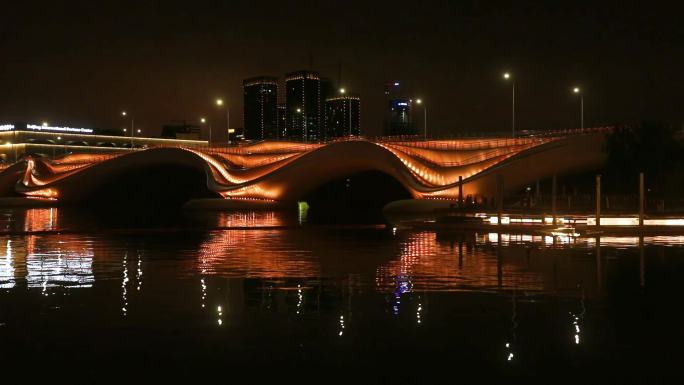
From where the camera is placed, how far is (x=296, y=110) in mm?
123938

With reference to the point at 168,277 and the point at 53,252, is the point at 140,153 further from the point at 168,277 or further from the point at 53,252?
the point at 168,277

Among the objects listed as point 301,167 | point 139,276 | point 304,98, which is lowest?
point 139,276

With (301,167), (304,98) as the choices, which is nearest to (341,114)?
(304,98)

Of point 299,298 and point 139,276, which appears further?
point 139,276

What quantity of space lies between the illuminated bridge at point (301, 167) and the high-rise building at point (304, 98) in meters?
32.5

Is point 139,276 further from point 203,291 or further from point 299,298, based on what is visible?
point 299,298

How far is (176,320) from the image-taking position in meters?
10.8

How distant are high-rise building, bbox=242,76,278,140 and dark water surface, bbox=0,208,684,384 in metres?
98.5

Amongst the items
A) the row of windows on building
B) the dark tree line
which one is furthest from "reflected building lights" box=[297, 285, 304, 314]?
Answer: the row of windows on building

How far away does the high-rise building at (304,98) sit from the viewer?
406ft

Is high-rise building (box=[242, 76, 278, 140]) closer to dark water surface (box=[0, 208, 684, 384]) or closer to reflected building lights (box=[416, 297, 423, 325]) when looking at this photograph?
dark water surface (box=[0, 208, 684, 384])

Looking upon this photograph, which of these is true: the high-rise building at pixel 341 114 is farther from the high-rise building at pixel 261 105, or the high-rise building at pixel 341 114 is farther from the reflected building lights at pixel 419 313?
the reflected building lights at pixel 419 313

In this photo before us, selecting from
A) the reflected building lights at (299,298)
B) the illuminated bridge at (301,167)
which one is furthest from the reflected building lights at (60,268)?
the illuminated bridge at (301,167)

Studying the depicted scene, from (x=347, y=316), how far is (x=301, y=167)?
1995 inches
